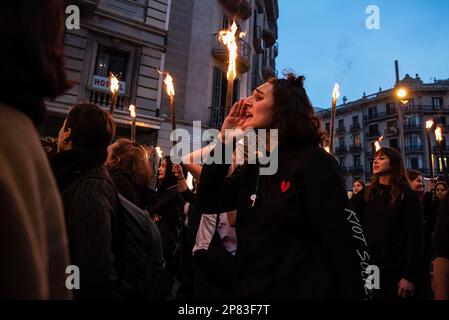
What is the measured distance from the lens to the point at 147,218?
2.37m

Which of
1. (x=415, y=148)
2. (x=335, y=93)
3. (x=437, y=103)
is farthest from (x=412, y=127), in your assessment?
(x=335, y=93)

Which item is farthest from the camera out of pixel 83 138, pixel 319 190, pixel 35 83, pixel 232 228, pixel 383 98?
pixel 383 98

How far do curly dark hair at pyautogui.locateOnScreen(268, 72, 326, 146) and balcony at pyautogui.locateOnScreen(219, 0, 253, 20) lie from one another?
52.4ft

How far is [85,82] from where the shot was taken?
1093 centimetres

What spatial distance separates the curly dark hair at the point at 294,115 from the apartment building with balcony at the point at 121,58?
9.95 meters

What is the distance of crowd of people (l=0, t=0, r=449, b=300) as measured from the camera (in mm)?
715

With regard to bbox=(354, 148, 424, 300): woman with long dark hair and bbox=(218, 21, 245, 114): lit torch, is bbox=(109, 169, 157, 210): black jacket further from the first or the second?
bbox=(354, 148, 424, 300): woman with long dark hair

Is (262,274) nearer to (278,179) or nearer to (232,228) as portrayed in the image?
(278,179)

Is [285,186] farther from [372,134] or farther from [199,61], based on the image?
[372,134]

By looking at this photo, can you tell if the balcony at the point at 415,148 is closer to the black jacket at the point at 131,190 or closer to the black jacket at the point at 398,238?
the black jacket at the point at 398,238

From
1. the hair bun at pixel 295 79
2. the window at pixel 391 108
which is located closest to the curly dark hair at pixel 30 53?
the hair bun at pixel 295 79

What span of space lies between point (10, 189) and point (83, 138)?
163 cm

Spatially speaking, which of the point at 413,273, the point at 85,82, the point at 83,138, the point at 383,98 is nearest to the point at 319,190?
the point at 83,138

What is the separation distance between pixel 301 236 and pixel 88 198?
135 centimetres
